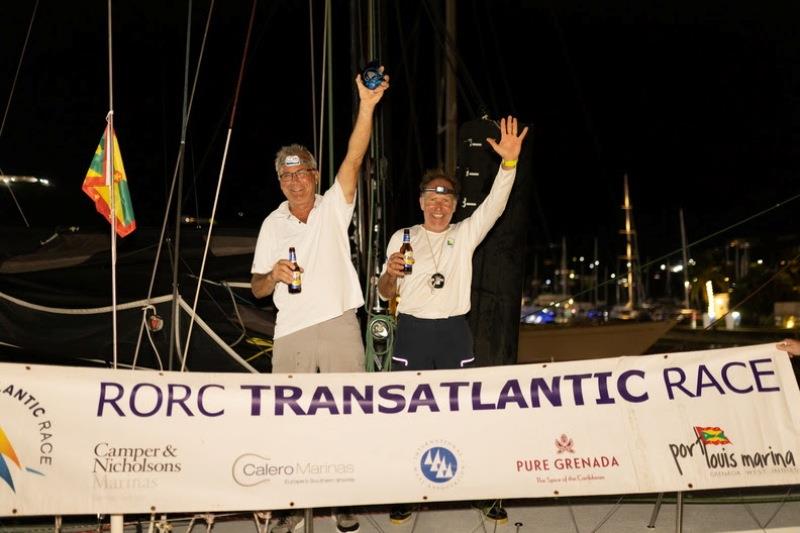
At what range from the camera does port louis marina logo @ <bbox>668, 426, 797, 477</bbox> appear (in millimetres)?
3697

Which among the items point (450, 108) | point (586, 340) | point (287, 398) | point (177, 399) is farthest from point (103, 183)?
point (450, 108)

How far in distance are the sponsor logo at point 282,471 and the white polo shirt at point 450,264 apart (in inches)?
44.5

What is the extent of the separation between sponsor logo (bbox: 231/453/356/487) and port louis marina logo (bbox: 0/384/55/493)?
35.3 inches

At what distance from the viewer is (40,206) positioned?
40.2ft

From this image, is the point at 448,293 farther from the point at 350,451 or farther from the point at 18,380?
the point at 18,380

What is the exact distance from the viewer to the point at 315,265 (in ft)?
13.4

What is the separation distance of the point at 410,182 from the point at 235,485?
19.4ft

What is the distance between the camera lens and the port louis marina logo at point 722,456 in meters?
3.70

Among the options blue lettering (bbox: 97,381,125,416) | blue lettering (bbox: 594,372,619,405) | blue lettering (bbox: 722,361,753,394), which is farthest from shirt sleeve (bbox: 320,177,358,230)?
blue lettering (bbox: 722,361,753,394)

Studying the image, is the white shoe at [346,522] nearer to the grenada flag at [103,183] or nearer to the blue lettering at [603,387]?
the blue lettering at [603,387]

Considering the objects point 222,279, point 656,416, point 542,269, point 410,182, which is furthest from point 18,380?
point 542,269

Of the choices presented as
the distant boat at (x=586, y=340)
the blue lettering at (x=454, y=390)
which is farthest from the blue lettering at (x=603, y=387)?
the distant boat at (x=586, y=340)

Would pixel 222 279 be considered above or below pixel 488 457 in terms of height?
above

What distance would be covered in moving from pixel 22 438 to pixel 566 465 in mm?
2673
